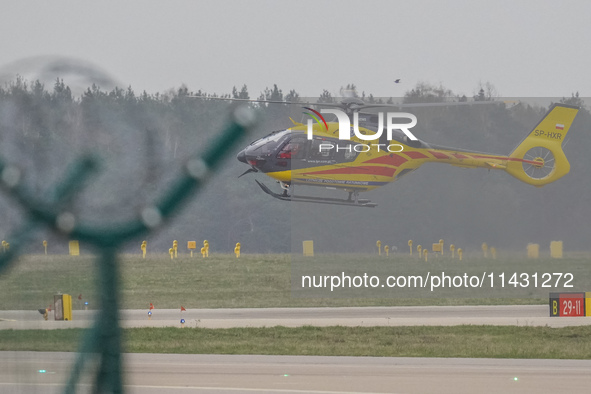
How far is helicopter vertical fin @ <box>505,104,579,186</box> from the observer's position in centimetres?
3325

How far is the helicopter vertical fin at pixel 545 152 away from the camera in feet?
109

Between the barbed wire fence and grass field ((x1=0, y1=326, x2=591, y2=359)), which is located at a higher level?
the barbed wire fence

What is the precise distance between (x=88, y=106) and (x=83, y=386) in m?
1.00

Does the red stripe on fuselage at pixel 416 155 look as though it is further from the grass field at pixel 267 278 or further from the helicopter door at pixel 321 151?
the grass field at pixel 267 278

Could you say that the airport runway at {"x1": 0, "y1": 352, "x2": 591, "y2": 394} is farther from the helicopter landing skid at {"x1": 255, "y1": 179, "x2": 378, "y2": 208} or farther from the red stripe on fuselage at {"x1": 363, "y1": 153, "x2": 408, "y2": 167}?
the red stripe on fuselage at {"x1": 363, "y1": 153, "x2": 408, "y2": 167}

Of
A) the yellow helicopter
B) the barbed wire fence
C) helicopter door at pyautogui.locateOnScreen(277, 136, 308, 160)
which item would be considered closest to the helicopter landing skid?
the yellow helicopter

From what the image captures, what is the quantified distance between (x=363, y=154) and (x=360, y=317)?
29.0 ft

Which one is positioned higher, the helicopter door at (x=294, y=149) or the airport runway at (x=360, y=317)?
the helicopter door at (x=294, y=149)

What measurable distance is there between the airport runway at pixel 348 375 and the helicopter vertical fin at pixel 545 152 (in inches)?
650

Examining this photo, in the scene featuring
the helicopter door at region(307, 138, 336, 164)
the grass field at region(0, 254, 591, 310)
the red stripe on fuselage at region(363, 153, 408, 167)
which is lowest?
the grass field at region(0, 254, 591, 310)

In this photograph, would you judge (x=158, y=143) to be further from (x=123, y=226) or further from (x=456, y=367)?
(x=456, y=367)

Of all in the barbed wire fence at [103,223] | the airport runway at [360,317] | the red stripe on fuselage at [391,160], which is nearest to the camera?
the barbed wire fence at [103,223]

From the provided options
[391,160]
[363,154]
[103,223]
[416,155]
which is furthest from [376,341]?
[103,223]

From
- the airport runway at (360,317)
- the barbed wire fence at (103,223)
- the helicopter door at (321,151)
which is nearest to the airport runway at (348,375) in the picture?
the airport runway at (360,317)
